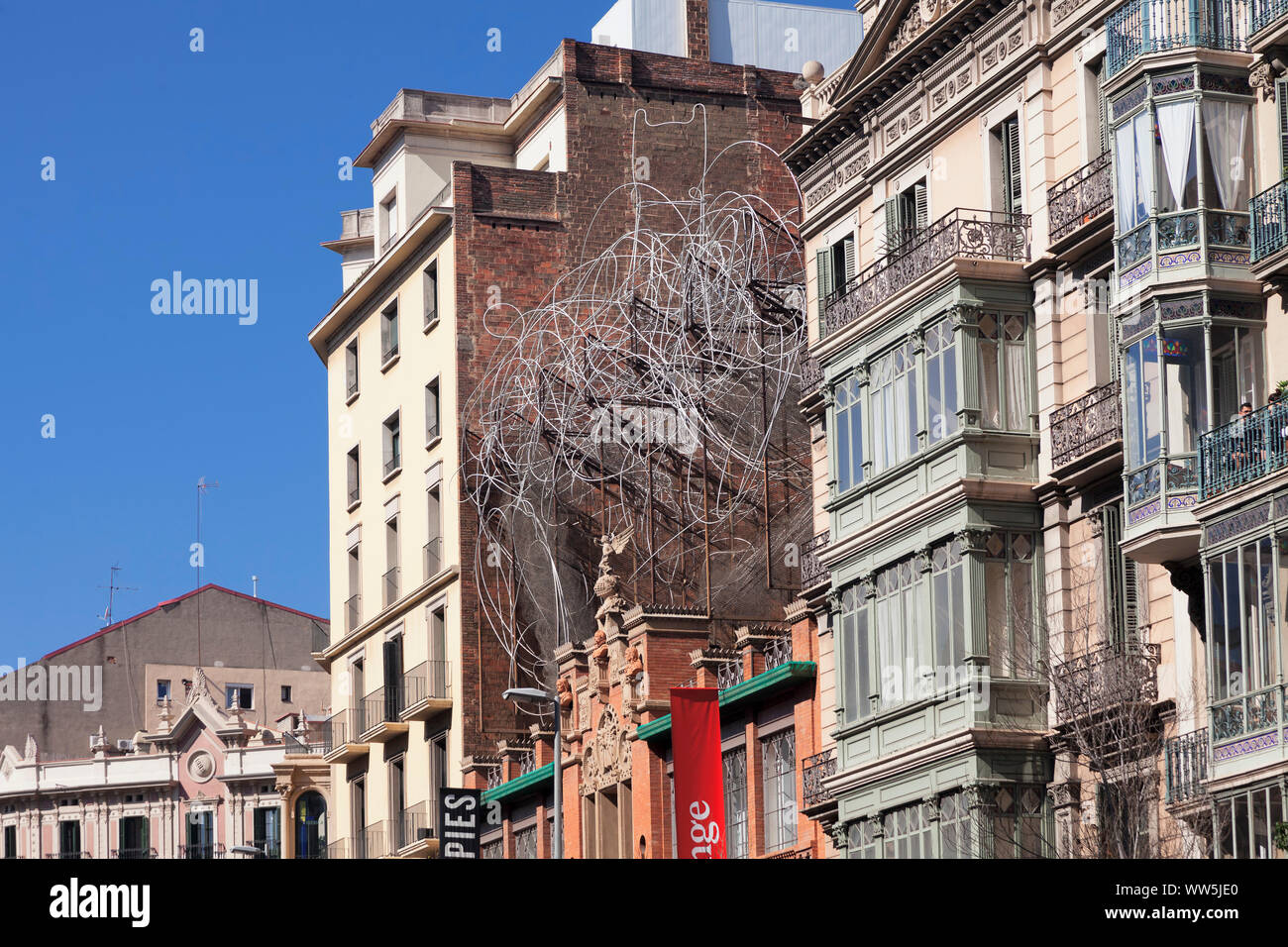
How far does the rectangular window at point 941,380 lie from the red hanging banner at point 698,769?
10.9 m

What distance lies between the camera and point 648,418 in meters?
60.2

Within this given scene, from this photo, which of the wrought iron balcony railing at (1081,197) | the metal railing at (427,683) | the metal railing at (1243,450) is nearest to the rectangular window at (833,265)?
the wrought iron balcony railing at (1081,197)

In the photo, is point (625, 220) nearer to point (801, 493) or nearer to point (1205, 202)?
point (801, 493)

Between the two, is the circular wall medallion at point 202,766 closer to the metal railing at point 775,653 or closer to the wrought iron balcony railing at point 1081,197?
the metal railing at point 775,653

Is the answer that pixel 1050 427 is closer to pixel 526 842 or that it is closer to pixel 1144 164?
pixel 1144 164

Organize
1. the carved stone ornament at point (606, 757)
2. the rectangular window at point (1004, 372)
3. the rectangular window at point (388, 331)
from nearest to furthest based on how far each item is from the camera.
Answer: the rectangular window at point (1004, 372) → the carved stone ornament at point (606, 757) → the rectangular window at point (388, 331)

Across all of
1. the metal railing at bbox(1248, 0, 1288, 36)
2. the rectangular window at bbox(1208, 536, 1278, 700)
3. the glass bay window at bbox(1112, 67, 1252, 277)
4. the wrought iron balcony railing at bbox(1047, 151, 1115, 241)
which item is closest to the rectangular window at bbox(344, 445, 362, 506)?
the wrought iron balcony railing at bbox(1047, 151, 1115, 241)

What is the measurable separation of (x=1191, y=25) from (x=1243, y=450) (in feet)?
21.1

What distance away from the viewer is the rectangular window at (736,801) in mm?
47094

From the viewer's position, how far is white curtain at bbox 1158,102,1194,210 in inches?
1276

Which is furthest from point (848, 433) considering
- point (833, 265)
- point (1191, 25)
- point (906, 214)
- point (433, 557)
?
point (433, 557)
